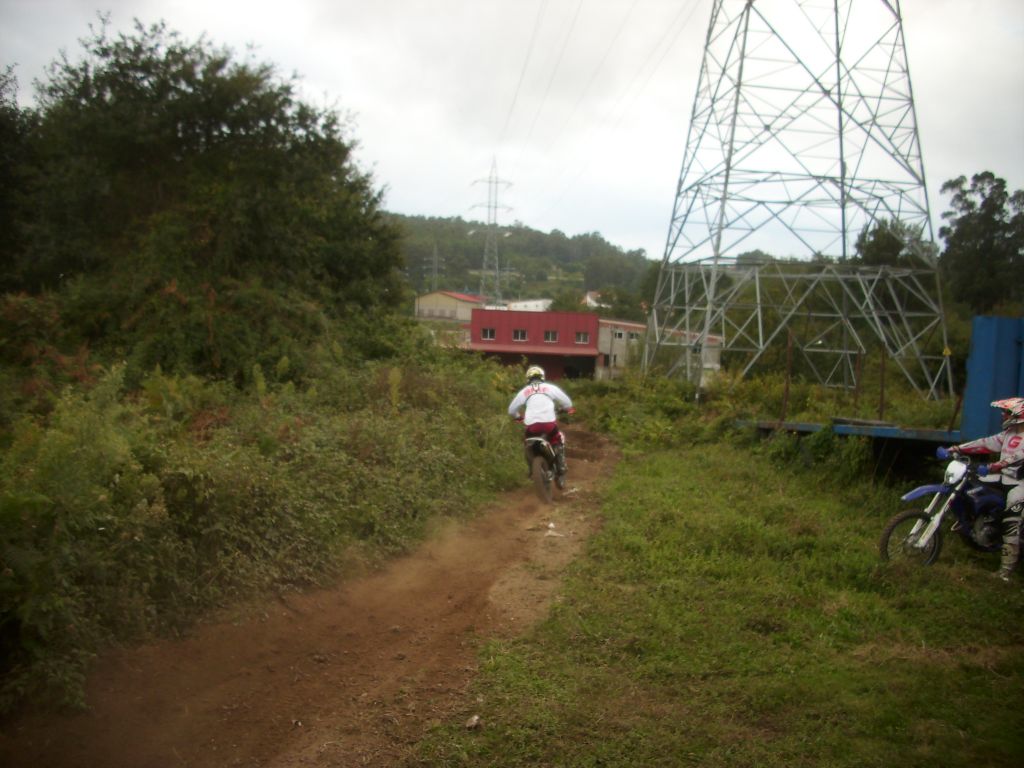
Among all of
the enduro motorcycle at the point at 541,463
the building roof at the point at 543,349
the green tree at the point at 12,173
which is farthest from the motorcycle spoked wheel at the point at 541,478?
the building roof at the point at 543,349

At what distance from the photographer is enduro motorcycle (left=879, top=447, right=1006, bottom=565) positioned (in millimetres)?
6953

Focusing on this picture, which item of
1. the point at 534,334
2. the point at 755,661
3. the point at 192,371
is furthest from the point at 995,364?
the point at 534,334

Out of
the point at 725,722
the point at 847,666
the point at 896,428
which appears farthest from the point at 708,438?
the point at 725,722

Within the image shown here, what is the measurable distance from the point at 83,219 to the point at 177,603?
42.0 feet

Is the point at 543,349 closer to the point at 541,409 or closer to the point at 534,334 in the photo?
the point at 534,334

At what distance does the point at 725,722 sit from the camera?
14.3 feet

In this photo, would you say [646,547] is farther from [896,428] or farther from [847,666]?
[896,428]

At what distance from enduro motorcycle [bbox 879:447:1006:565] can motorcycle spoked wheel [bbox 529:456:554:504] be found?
4.04 m

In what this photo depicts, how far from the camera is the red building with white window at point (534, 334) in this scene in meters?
36.3

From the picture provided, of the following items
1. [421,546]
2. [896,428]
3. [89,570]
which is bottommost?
[421,546]

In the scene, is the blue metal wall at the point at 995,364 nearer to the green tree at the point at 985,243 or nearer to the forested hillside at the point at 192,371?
the forested hillside at the point at 192,371

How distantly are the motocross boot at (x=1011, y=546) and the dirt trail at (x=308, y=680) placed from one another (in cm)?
384

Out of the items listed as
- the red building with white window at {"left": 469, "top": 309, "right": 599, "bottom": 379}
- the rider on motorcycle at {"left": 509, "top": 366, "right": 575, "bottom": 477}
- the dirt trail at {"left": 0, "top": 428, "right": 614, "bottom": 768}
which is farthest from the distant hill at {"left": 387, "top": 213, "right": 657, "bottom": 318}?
the dirt trail at {"left": 0, "top": 428, "right": 614, "bottom": 768}

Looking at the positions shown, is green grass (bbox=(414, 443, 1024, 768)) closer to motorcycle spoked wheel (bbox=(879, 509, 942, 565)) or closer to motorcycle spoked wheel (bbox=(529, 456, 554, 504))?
motorcycle spoked wheel (bbox=(879, 509, 942, 565))
